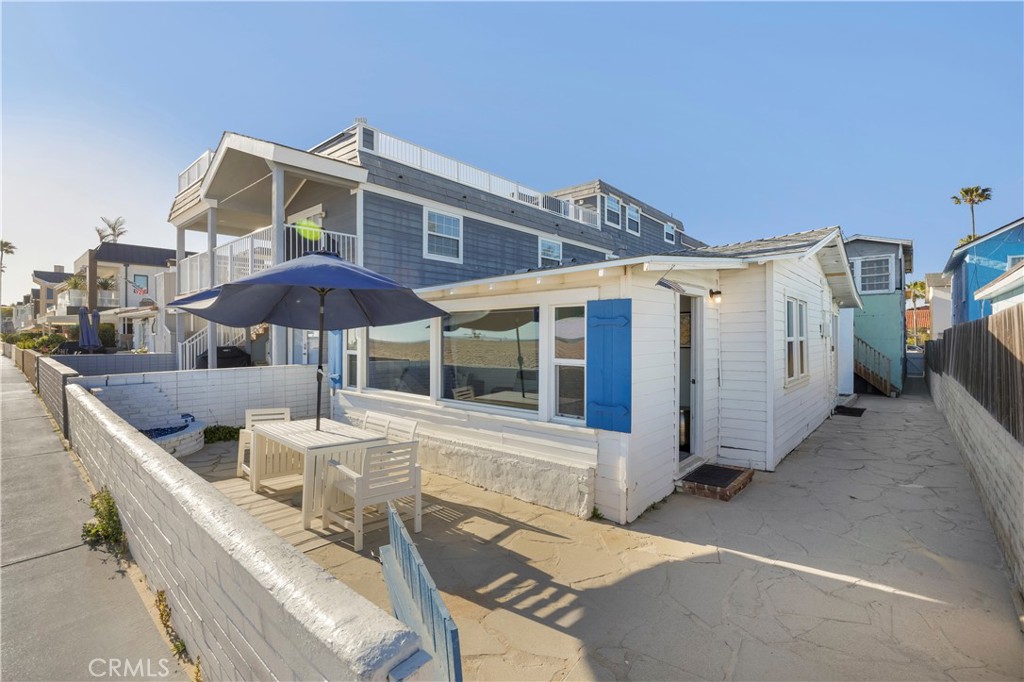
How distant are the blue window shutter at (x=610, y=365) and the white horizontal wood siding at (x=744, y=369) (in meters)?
2.83

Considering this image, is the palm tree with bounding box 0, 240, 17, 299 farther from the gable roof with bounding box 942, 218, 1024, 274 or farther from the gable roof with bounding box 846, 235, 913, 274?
the gable roof with bounding box 942, 218, 1024, 274

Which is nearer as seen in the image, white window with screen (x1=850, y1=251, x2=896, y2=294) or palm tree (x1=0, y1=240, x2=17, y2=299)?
white window with screen (x1=850, y1=251, x2=896, y2=294)

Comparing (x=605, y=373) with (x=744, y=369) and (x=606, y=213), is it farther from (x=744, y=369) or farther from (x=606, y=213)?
(x=606, y=213)

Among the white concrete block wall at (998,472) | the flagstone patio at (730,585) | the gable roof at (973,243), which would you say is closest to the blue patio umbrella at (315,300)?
the flagstone patio at (730,585)

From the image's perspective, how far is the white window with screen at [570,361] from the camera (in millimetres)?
5074

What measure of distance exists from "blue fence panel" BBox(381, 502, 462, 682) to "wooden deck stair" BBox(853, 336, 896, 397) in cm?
1876

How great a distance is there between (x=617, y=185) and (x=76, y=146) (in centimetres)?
1595

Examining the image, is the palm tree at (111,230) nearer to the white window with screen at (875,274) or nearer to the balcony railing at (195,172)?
the balcony railing at (195,172)

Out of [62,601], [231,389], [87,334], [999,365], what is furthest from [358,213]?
[87,334]

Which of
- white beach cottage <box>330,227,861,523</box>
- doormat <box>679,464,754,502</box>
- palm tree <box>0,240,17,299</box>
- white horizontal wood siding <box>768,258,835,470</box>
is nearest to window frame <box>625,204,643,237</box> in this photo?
white horizontal wood siding <box>768,258,835,470</box>

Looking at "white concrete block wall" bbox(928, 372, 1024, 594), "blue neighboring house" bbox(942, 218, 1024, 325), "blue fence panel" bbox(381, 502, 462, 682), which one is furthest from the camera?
"blue neighboring house" bbox(942, 218, 1024, 325)

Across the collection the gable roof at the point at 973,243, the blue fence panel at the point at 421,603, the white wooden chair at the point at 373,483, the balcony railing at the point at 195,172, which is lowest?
the white wooden chair at the point at 373,483

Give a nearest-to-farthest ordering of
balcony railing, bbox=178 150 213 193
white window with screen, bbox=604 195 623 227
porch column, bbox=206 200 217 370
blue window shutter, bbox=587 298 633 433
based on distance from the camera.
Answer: blue window shutter, bbox=587 298 633 433 < porch column, bbox=206 200 217 370 < balcony railing, bbox=178 150 213 193 < white window with screen, bbox=604 195 623 227

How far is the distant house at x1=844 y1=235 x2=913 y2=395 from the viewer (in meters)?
15.8
